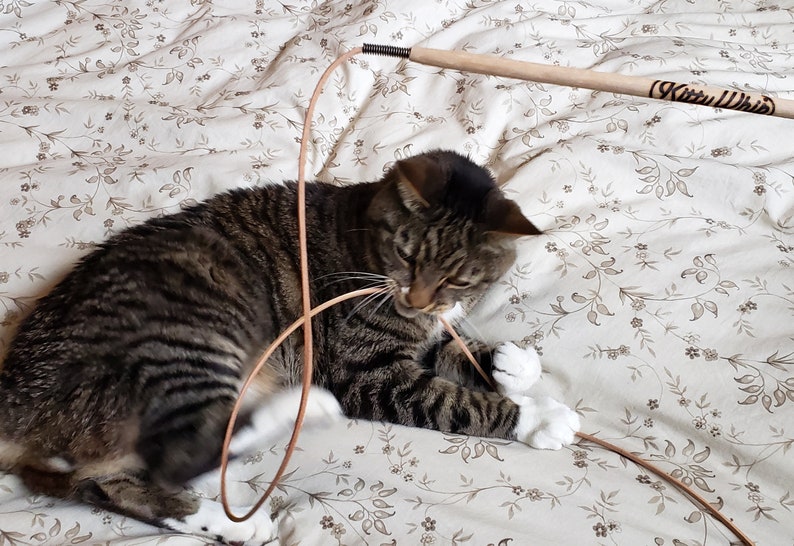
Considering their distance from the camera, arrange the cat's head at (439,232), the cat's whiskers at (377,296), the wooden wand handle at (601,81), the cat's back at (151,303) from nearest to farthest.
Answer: the wooden wand handle at (601,81)
the cat's back at (151,303)
the cat's head at (439,232)
the cat's whiskers at (377,296)

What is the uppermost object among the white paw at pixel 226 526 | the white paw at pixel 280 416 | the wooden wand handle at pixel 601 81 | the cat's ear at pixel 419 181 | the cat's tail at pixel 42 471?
the wooden wand handle at pixel 601 81

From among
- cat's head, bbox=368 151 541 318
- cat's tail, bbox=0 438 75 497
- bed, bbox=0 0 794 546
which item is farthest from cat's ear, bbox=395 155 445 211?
cat's tail, bbox=0 438 75 497

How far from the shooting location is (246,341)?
1.15 m

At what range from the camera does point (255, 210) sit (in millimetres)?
1268

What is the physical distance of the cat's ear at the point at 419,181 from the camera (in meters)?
1.05

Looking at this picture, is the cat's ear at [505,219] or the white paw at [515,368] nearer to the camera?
the cat's ear at [505,219]

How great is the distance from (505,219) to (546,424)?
0.38 metres

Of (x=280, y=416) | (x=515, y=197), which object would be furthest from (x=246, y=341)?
(x=515, y=197)

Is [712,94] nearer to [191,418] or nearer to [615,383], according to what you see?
[615,383]

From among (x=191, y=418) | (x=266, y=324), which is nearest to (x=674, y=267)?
(x=266, y=324)

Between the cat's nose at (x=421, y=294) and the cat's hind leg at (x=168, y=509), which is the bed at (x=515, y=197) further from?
the cat's nose at (x=421, y=294)

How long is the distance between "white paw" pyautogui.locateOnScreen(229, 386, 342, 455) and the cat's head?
0.24 meters

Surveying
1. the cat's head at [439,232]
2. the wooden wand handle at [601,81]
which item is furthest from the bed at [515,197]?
the wooden wand handle at [601,81]

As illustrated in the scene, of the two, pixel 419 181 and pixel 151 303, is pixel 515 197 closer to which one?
pixel 419 181
